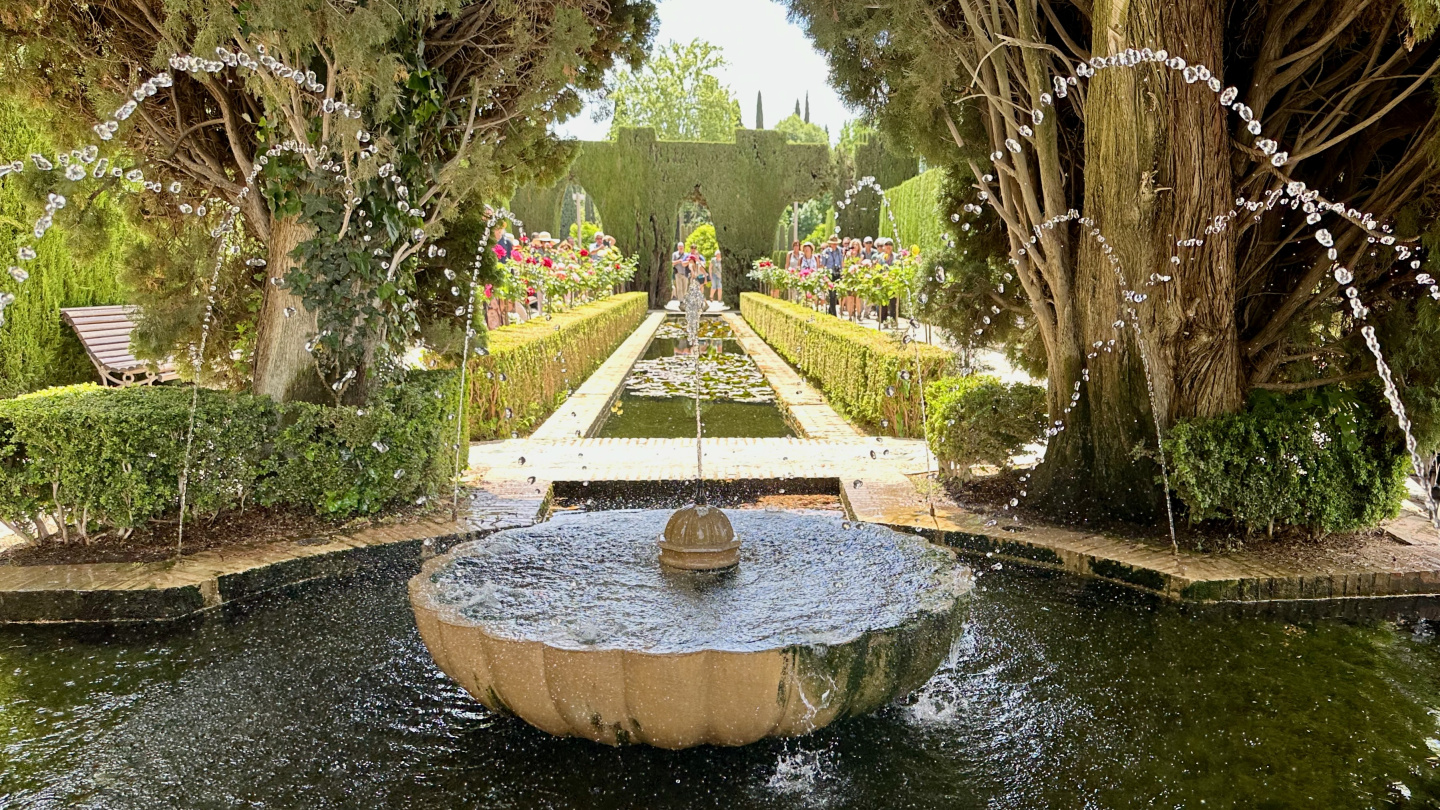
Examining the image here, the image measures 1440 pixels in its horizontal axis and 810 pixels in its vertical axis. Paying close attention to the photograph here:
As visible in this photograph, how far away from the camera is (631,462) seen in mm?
6336

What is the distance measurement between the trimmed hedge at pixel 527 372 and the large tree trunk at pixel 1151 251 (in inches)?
158

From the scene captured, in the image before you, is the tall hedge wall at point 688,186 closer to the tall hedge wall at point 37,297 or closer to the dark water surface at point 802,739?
the tall hedge wall at point 37,297

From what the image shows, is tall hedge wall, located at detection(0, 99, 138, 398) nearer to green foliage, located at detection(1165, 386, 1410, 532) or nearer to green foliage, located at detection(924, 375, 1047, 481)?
green foliage, located at detection(924, 375, 1047, 481)

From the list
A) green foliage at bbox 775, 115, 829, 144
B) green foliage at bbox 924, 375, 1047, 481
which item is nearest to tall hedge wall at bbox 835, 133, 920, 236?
green foliage at bbox 924, 375, 1047, 481

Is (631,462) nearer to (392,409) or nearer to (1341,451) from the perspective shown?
(392,409)

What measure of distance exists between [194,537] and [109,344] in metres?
4.15

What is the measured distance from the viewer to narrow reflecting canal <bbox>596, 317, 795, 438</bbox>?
8477 mm

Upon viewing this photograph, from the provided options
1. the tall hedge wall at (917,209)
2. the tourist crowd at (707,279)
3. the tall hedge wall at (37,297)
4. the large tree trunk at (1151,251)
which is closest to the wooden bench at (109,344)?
the tall hedge wall at (37,297)

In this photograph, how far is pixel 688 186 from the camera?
1169 inches

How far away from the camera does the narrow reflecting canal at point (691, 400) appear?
27.8 ft

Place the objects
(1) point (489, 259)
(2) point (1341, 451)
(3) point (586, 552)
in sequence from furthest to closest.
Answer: (1) point (489, 259), (2) point (1341, 451), (3) point (586, 552)

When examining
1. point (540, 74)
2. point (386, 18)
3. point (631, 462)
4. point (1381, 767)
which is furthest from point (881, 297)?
point (1381, 767)

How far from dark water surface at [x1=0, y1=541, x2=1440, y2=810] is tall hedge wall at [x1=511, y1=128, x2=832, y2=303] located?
87.1 feet

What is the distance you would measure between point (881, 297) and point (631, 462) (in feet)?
24.4
